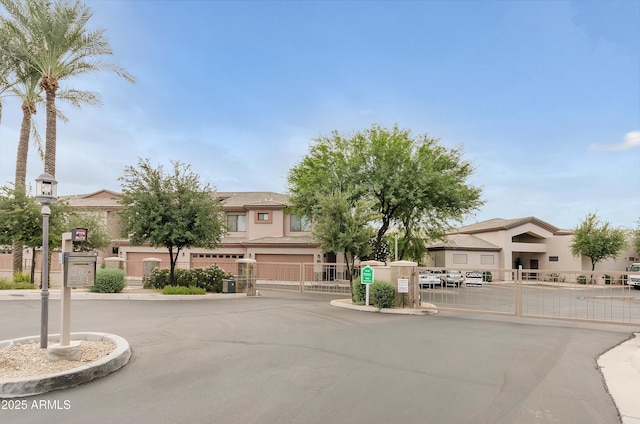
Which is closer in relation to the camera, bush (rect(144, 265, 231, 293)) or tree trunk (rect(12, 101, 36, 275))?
bush (rect(144, 265, 231, 293))

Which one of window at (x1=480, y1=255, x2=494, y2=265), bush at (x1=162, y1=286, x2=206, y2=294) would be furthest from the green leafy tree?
bush at (x1=162, y1=286, x2=206, y2=294)

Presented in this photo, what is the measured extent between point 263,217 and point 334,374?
2961 centimetres

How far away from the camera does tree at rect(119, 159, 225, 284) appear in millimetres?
20078

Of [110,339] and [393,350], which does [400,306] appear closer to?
[393,350]

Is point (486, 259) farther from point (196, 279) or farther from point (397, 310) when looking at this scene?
point (196, 279)

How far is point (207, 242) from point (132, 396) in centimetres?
1600

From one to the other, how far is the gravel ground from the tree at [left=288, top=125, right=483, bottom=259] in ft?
65.3

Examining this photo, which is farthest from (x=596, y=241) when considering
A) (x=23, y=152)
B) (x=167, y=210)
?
(x=23, y=152)

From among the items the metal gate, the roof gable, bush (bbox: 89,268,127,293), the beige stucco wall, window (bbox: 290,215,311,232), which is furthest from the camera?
the roof gable

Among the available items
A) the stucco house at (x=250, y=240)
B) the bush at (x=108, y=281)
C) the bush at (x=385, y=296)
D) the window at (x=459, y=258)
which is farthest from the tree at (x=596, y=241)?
the bush at (x=108, y=281)

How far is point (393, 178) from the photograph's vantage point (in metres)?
27.5

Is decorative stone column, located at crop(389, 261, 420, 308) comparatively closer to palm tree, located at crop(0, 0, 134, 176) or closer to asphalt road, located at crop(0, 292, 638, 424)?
asphalt road, located at crop(0, 292, 638, 424)

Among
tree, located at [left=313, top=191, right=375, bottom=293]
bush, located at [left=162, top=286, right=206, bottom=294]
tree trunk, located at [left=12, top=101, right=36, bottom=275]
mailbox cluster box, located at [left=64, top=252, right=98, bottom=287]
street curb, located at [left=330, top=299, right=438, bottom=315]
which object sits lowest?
street curb, located at [left=330, top=299, right=438, bottom=315]

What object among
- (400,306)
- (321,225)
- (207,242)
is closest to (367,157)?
(321,225)
